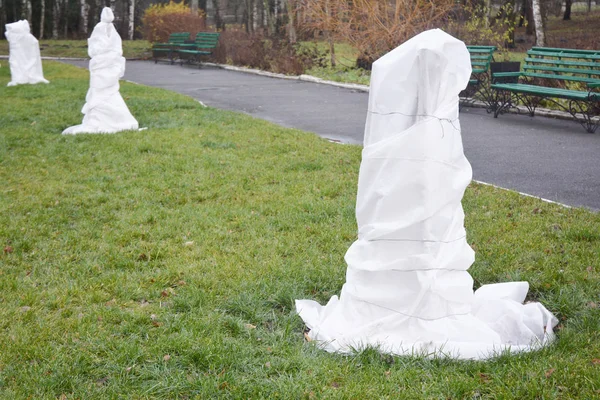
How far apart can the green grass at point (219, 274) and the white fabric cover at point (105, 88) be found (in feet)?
5.94

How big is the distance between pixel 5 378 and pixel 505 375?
270 cm

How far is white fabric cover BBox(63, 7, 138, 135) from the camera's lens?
11773 millimetres

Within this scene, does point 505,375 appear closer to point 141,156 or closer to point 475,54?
point 141,156

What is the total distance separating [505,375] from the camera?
3.54 meters

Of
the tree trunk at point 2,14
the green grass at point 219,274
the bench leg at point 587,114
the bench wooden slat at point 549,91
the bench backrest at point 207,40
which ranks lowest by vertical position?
the green grass at point 219,274

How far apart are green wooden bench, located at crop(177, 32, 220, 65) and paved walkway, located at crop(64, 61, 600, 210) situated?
637 cm

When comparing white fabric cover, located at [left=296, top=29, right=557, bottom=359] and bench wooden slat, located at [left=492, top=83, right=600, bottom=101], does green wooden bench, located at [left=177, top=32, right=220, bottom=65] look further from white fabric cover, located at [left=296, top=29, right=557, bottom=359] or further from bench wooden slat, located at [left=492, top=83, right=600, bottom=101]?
white fabric cover, located at [left=296, top=29, right=557, bottom=359]

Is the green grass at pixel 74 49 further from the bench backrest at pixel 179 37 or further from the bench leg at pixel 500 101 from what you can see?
the bench leg at pixel 500 101

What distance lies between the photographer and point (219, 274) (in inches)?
205

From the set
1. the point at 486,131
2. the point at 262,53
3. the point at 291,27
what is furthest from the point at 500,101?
the point at 291,27

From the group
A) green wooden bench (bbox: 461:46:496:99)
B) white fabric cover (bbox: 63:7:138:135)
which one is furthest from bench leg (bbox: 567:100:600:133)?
white fabric cover (bbox: 63:7:138:135)

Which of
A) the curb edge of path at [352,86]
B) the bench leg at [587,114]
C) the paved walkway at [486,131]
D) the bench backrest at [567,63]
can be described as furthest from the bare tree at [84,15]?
the bench leg at [587,114]

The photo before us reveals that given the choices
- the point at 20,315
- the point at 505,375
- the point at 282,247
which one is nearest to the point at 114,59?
the point at 282,247

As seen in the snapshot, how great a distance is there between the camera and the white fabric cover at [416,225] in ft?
12.4
